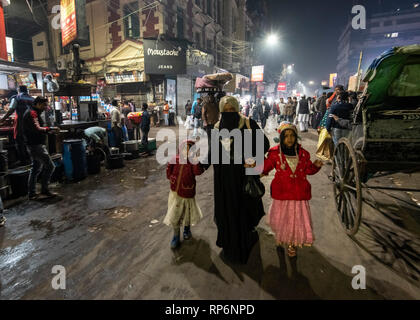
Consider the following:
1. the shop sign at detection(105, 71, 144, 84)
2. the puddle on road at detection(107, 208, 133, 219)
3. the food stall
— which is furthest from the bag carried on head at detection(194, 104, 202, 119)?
the puddle on road at detection(107, 208, 133, 219)

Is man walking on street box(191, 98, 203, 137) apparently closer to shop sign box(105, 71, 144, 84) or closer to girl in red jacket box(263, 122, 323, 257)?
shop sign box(105, 71, 144, 84)

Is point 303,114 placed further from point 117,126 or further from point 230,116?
point 230,116

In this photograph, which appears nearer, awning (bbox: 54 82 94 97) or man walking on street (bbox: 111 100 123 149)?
awning (bbox: 54 82 94 97)

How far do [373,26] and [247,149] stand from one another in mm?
97105

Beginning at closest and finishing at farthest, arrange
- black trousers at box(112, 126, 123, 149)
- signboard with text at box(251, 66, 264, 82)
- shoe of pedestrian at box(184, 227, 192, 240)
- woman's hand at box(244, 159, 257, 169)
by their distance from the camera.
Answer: woman's hand at box(244, 159, 257, 169) → shoe of pedestrian at box(184, 227, 192, 240) → black trousers at box(112, 126, 123, 149) → signboard with text at box(251, 66, 264, 82)

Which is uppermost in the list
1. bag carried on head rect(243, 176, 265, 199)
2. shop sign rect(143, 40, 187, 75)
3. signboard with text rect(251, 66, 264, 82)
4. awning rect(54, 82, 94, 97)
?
signboard with text rect(251, 66, 264, 82)

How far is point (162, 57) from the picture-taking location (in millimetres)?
18438

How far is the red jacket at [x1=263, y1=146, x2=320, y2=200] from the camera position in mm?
3182

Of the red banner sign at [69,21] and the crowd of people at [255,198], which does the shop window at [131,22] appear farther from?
the crowd of people at [255,198]

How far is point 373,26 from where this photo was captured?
7525 centimetres

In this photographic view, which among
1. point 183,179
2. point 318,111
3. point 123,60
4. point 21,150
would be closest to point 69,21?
point 123,60

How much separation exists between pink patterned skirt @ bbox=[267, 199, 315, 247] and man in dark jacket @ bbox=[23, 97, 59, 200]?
16.9 ft
